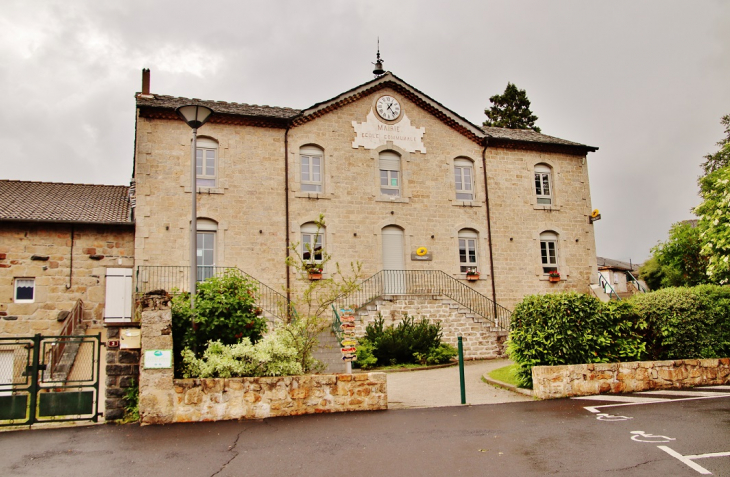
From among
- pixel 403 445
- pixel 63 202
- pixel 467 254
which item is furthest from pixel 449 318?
pixel 63 202

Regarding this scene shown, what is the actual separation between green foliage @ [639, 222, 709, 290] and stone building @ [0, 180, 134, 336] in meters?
24.4

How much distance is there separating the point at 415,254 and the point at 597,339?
9.77 m

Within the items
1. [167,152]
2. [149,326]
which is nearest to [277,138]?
[167,152]

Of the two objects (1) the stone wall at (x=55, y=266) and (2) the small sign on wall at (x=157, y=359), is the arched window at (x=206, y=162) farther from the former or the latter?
(2) the small sign on wall at (x=157, y=359)

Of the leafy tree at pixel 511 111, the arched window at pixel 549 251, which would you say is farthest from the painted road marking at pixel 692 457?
the leafy tree at pixel 511 111

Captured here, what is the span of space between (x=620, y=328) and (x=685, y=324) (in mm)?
1432

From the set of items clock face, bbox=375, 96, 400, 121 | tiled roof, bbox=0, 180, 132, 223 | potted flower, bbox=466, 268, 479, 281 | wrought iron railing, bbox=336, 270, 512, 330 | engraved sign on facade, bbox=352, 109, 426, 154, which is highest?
clock face, bbox=375, 96, 400, 121

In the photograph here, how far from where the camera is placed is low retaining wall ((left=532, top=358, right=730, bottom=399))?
10.4 meters

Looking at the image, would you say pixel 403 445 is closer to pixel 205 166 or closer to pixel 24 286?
pixel 205 166

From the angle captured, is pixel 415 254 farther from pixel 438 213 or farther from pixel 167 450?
pixel 167 450

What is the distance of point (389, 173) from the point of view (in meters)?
20.9

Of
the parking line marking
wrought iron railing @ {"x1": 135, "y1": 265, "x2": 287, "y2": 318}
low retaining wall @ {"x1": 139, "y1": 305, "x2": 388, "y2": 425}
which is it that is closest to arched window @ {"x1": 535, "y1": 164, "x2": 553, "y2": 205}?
wrought iron railing @ {"x1": 135, "y1": 265, "x2": 287, "y2": 318}

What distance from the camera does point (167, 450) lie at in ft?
23.0

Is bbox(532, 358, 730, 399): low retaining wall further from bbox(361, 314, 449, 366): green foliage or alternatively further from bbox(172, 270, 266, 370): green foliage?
bbox(361, 314, 449, 366): green foliage
